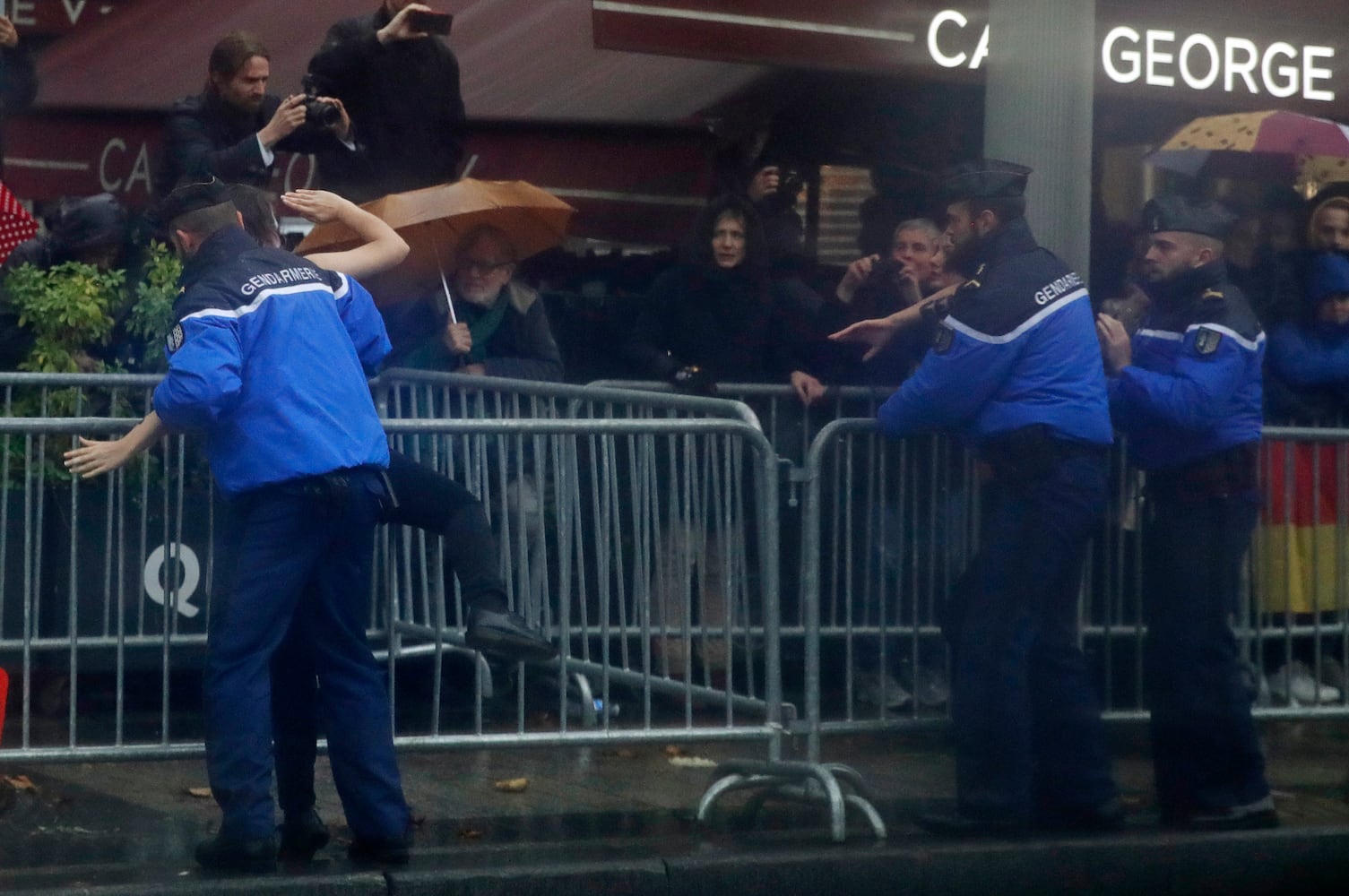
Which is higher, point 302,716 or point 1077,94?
point 1077,94

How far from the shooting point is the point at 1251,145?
30.1 feet

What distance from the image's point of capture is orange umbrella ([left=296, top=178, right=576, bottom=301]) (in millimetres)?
7852

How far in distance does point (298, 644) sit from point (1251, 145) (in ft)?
16.7

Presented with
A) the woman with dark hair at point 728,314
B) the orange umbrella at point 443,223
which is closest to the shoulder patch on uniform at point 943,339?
the orange umbrella at point 443,223

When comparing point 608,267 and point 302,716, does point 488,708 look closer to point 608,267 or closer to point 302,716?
point 302,716

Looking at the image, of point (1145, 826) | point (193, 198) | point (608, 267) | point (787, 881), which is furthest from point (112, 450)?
point (608, 267)

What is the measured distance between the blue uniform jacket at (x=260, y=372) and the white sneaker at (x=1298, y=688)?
3.39 metres

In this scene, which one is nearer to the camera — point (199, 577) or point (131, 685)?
point (199, 577)

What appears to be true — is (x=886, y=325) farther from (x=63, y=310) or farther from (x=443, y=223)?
(x=63, y=310)

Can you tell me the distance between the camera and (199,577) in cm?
634

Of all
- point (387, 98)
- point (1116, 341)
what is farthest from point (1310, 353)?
point (387, 98)

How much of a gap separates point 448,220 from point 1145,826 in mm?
3355

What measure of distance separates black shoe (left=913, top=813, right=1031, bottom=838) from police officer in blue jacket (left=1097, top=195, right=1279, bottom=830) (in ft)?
1.92

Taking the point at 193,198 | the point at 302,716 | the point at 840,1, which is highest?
the point at 840,1
